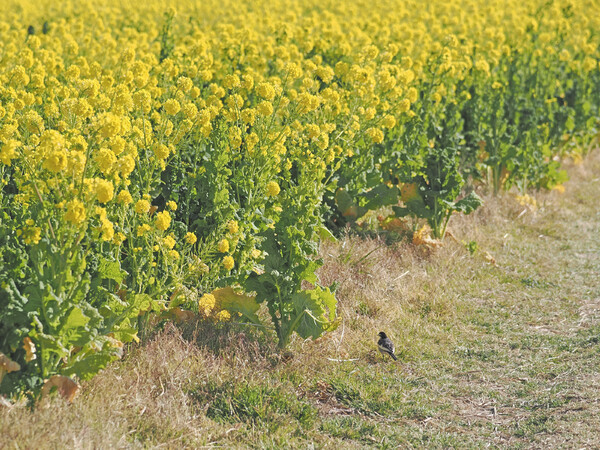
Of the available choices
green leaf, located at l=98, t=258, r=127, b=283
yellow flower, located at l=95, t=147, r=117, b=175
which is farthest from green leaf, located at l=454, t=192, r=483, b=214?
yellow flower, located at l=95, t=147, r=117, b=175

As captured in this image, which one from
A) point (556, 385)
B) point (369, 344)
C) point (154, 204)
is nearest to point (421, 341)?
point (369, 344)

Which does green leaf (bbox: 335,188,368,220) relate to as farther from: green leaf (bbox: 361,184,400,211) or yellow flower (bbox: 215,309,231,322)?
yellow flower (bbox: 215,309,231,322)

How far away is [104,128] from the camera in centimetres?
399

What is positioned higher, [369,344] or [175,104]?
[175,104]

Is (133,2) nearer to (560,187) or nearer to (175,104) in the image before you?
(560,187)

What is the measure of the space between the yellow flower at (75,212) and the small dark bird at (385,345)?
84.3 inches

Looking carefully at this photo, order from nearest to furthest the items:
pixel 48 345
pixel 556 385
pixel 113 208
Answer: pixel 48 345
pixel 113 208
pixel 556 385

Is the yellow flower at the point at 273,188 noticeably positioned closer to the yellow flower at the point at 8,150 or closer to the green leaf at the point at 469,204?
the yellow flower at the point at 8,150

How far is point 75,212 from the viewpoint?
378cm

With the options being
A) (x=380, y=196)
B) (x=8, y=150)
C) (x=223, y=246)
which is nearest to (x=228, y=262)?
(x=223, y=246)

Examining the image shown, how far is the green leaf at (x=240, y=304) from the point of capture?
5160mm

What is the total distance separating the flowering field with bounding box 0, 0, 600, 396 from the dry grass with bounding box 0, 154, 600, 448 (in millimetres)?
230

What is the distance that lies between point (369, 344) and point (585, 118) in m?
5.50

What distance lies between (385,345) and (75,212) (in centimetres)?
220
